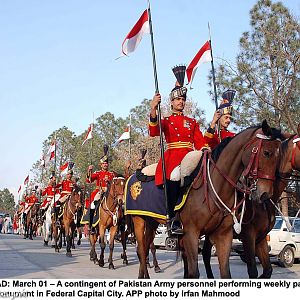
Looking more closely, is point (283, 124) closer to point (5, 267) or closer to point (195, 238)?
point (5, 267)

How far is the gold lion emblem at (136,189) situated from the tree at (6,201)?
13595 cm

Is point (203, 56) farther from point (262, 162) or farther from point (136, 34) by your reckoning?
point (262, 162)

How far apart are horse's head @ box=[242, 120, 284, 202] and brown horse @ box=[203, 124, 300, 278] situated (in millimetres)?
1470

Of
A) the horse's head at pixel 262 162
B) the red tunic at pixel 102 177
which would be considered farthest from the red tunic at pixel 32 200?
the horse's head at pixel 262 162

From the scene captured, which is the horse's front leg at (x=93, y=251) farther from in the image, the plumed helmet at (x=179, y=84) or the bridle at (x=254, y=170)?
the bridle at (x=254, y=170)

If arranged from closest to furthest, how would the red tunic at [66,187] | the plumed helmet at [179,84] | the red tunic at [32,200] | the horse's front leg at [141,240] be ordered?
the plumed helmet at [179,84]
the horse's front leg at [141,240]
the red tunic at [66,187]
the red tunic at [32,200]

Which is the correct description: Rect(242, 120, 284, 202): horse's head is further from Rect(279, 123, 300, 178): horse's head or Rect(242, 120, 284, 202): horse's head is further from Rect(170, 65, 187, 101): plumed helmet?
Rect(170, 65, 187, 101): plumed helmet

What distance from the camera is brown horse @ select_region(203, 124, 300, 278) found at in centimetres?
842

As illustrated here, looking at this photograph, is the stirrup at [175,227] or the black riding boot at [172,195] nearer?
the stirrup at [175,227]

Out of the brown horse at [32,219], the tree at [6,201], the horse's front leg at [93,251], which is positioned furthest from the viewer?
the tree at [6,201]

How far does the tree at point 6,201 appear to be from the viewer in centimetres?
14288

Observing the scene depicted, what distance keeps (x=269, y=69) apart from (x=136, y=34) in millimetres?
20275

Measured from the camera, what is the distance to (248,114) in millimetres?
29906

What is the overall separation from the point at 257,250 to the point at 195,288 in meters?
4.21
